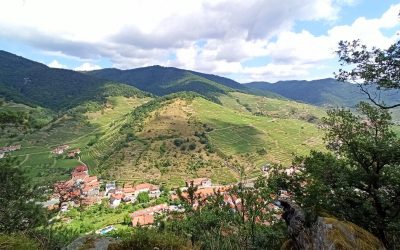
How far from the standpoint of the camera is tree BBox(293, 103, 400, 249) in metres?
14.0

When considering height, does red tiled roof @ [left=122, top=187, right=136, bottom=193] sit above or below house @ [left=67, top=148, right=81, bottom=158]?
below

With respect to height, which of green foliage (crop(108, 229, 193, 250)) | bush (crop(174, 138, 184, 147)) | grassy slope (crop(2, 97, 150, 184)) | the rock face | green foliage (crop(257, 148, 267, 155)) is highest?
green foliage (crop(108, 229, 193, 250))

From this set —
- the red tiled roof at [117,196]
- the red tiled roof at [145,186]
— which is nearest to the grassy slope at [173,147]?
the red tiled roof at [145,186]

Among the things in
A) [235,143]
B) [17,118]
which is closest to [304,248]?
[17,118]

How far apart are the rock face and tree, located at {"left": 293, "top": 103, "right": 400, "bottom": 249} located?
10.2 feet

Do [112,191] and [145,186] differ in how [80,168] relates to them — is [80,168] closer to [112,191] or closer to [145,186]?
[112,191]

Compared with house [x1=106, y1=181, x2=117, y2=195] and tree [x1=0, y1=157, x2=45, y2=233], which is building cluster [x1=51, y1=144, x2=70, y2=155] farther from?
tree [x1=0, y1=157, x2=45, y2=233]

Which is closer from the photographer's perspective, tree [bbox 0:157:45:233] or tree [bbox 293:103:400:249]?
tree [bbox 293:103:400:249]

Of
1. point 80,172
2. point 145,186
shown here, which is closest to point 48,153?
point 80,172

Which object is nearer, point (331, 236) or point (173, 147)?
point (331, 236)

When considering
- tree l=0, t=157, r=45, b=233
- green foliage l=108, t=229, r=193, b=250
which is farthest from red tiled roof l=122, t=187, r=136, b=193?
green foliage l=108, t=229, r=193, b=250

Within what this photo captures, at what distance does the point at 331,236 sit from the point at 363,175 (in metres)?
6.49

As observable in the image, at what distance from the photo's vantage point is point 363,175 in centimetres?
1485

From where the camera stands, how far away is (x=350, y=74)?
1500cm
